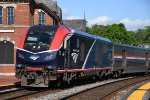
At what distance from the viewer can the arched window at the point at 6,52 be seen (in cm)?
3344

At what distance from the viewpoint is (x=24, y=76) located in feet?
55.2

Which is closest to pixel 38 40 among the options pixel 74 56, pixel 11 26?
pixel 74 56

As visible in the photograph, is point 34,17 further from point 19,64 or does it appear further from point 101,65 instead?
point 19,64

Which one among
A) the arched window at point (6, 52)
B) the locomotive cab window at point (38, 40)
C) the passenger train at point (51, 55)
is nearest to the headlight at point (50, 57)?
the passenger train at point (51, 55)

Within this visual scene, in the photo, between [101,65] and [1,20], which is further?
[1,20]

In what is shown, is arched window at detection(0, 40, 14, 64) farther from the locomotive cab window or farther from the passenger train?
the locomotive cab window

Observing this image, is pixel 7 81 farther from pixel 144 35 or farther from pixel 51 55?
pixel 144 35

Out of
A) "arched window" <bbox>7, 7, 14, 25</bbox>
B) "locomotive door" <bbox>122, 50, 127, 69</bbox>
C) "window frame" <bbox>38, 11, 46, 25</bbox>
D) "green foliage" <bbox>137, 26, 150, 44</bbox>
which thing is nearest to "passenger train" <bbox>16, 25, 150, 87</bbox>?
"locomotive door" <bbox>122, 50, 127, 69</bbox>

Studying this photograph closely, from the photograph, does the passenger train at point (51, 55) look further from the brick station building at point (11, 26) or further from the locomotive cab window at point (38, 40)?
the brick station building at point (11, 26)

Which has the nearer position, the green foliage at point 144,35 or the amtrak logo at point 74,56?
the amtrak logo at point 74,56

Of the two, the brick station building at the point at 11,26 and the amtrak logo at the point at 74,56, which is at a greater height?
the brick station building at the point at 11,26

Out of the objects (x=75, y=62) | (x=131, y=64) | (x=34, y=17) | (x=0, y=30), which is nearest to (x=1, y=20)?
(x=0, y=30)

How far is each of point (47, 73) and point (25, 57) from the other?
134 cm

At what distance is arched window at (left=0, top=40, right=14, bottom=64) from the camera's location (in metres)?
33.4
